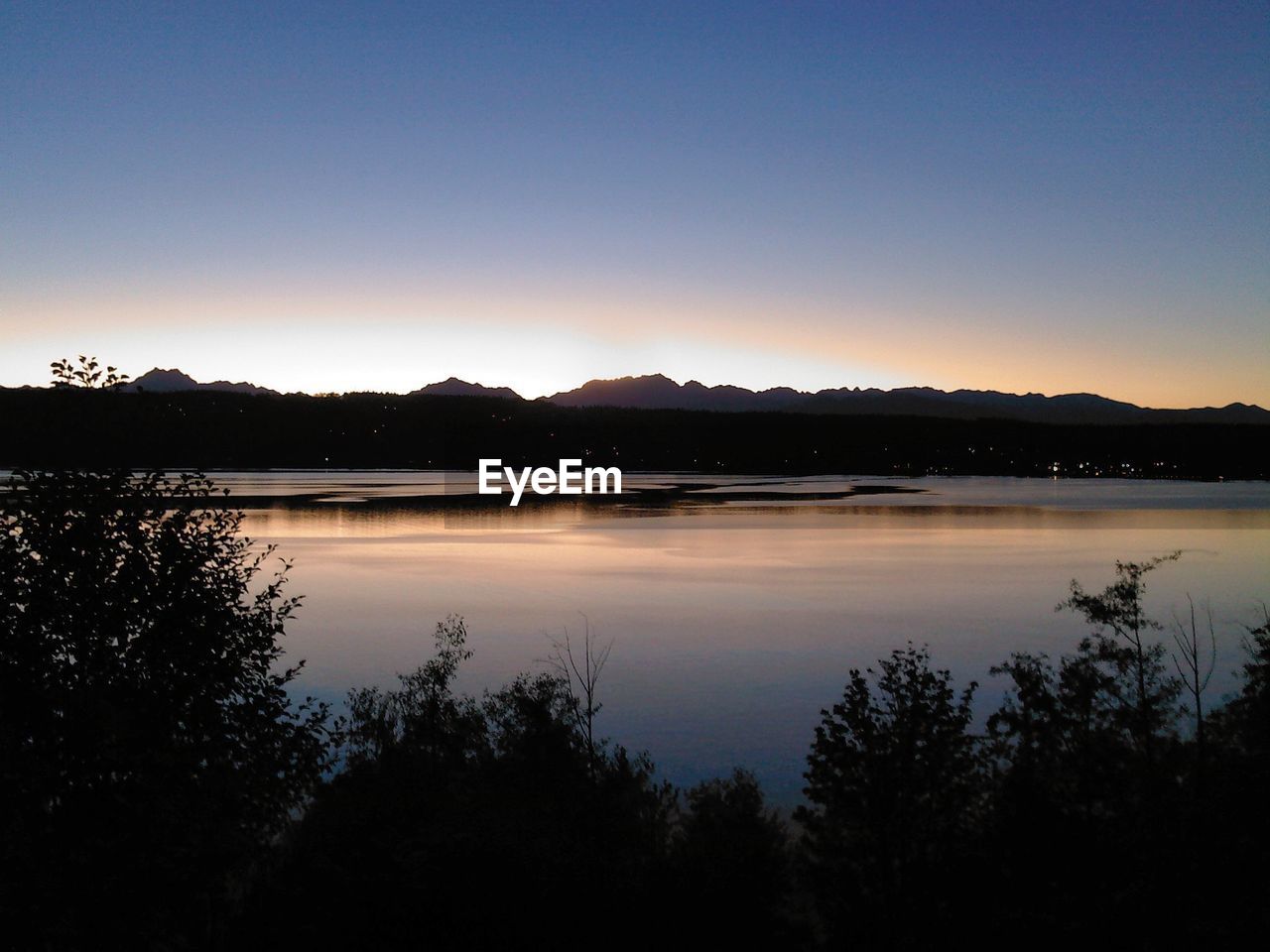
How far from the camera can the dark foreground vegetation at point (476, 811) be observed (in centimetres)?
993

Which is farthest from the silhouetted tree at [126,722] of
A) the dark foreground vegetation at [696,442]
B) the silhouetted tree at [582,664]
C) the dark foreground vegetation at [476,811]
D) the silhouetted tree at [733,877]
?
the dark foreground vegetation at [696,442]

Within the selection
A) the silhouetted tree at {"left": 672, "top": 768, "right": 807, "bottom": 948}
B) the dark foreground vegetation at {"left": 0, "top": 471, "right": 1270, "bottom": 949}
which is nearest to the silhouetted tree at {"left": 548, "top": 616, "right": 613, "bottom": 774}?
the dark foreground vegetation at {"left": 0, "top": 471, "right": 1270, "bottom": 949}

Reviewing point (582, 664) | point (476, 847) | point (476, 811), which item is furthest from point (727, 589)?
point (476, 847)

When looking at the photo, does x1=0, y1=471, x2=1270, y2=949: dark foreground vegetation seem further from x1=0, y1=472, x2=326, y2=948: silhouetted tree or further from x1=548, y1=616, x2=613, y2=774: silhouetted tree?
x1=548, y1=616, x2=613, y2=774: silhouetted tree

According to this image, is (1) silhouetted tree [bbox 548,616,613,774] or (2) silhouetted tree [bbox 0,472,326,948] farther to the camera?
(1) silhouetted tree [bbox 548,616,613,774]

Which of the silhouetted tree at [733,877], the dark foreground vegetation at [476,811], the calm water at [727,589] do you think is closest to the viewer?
the dark foreground vegetation at [476,811]

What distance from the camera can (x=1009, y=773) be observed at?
1734 cm

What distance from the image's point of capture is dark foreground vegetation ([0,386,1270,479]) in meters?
153

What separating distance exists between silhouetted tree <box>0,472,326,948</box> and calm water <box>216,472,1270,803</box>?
11.1 metres

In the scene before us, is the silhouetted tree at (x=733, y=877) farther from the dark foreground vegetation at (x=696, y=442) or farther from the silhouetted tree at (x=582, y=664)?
the dark foreground vegetation at (x=696, y=442)

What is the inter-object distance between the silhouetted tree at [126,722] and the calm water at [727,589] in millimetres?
11119

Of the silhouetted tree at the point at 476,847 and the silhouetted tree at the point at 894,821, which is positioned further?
the silhouetted tree at the point at 894,821

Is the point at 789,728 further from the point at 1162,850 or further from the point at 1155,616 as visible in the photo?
the point at 1155,616

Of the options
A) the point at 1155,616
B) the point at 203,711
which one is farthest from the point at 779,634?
the point at 203,711
